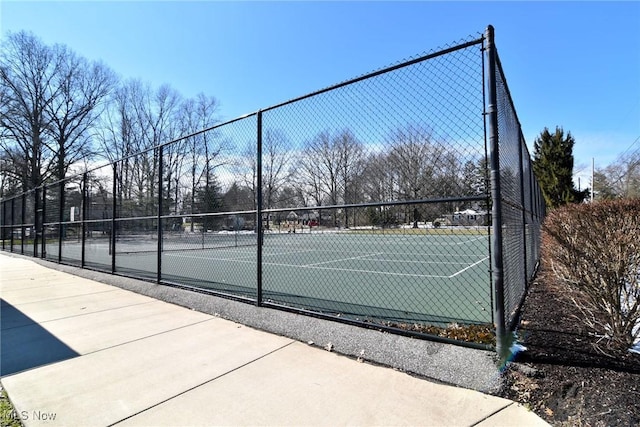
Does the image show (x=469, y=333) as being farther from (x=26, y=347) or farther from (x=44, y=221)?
(x=44, y=221)

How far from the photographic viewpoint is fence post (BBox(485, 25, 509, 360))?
2713mm

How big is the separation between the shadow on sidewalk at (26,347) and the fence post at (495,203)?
405 cm

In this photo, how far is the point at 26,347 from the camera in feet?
12.4

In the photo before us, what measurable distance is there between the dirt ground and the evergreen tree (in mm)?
30511

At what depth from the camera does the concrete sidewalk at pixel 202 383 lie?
2.31 metres

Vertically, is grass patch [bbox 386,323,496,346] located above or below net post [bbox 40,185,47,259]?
below

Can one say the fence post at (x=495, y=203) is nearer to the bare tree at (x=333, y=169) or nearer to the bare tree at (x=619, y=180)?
the bare tree at (x=333, y=169)

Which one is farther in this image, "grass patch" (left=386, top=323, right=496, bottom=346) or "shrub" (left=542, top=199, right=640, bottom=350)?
"grass patch" (left=386, top=323, right=496, bottom=346)

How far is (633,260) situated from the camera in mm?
2844

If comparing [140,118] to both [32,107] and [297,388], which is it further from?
[297,388]

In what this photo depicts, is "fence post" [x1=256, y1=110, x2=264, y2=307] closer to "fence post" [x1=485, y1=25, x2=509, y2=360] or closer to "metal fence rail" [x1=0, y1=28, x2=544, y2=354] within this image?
"metal fence rail" [x1=0, y1=28, x2=544, y2=354]

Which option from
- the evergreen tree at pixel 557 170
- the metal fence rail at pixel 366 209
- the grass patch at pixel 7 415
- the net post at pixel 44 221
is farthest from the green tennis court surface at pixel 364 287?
the evergreen tree at pixel 557 170

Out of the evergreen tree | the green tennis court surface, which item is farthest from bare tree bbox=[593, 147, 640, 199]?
the green tennis court surface

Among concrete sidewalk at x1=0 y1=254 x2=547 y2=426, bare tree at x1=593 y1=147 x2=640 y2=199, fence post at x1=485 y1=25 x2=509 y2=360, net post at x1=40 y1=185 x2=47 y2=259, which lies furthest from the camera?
bare tree at x1=593 y1=147 x2=640 y2=199
